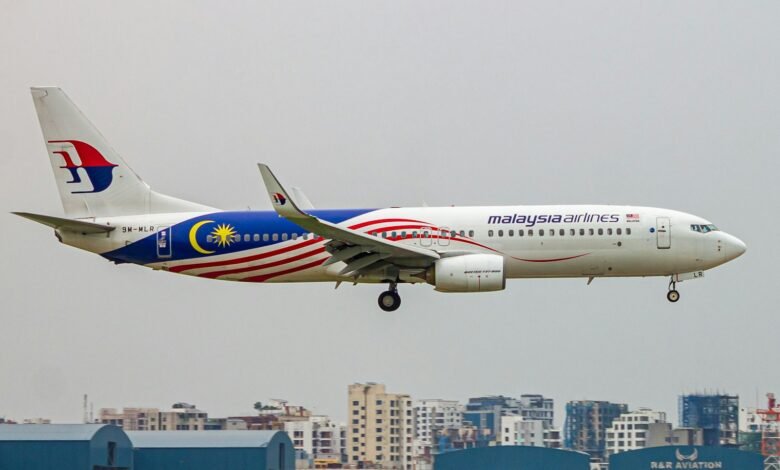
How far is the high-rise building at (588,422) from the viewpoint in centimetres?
14912

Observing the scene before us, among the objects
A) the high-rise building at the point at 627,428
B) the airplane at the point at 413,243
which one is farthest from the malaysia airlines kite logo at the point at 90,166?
the high-rise building at the point at 627,428


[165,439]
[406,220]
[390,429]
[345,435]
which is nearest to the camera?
[406,220]

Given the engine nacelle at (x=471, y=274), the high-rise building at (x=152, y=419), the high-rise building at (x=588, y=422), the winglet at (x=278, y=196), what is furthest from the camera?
the high-rise building at (x=588, y=422)

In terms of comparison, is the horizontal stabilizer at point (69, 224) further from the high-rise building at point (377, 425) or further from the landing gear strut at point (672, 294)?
the high-rise building at point (377, 425)

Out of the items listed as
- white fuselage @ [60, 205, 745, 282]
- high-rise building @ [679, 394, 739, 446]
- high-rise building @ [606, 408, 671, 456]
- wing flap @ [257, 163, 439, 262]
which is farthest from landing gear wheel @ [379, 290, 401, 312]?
high-rise building @ [679, 394, 739, 446]

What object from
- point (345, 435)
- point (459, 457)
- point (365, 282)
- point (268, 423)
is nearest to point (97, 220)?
point (365, 282)

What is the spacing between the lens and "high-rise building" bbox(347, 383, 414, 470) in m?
111

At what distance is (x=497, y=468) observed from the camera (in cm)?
7006

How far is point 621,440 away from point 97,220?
96092 millimetres

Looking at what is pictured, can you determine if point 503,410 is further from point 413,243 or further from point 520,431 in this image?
point 413,243

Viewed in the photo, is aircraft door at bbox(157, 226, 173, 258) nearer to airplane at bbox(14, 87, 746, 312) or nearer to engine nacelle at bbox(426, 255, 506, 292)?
airplane at bbox(14, 87, 746, 312)

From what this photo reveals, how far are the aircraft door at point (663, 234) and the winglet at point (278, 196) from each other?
14915mm

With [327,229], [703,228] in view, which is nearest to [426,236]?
[327,229]

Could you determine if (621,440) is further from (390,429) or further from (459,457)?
(459,457)
